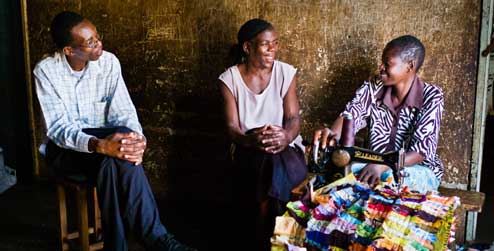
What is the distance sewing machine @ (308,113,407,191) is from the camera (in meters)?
2.53

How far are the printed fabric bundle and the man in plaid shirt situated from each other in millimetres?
1223

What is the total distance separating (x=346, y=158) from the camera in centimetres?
255

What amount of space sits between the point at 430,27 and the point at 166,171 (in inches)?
93.3

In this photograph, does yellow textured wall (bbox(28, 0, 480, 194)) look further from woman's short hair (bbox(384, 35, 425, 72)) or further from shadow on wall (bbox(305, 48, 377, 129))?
woman's short hair (bbox(384, 35, 425, 72))

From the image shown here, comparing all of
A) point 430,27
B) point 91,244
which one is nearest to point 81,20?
point 91,244

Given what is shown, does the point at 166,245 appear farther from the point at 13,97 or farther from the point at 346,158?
the point at 13,97

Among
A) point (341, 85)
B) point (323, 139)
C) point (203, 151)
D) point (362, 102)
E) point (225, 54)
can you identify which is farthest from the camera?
point (203, 151)

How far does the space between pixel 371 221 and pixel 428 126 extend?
1.19m

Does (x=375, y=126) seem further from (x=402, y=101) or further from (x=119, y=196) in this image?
(x=119, y=196)

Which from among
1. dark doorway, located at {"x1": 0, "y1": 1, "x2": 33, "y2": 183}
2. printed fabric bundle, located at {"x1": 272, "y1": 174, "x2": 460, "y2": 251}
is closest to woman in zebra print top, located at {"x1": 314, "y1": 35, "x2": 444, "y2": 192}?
printed fabric bundle, located at {"x1": 272, "y1": 174, "x2": 460, "y2": 251}

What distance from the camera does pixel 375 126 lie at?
3354 millimetres

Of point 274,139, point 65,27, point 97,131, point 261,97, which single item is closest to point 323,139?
point 274,139

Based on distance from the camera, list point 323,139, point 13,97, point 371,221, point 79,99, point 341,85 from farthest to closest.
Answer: point 13,97 < point 341,85 < point 79,99 < point 323,139 < point 371,221

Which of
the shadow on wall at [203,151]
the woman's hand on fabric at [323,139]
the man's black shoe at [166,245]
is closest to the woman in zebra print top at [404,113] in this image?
the woman's hand on fabric at [323,139]
